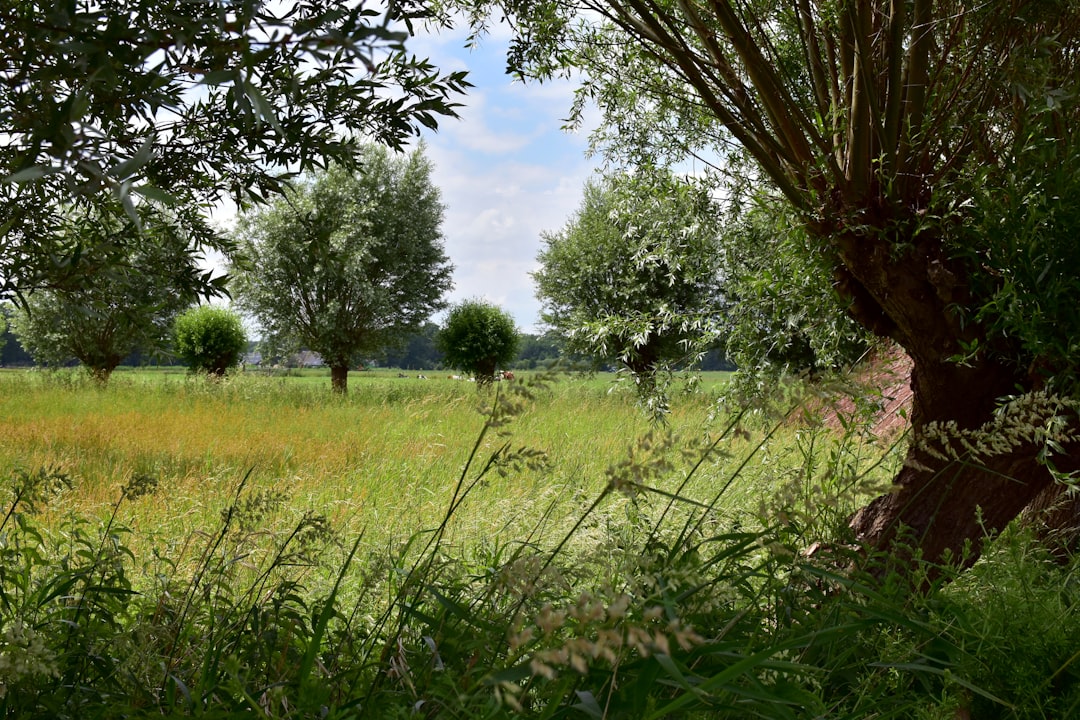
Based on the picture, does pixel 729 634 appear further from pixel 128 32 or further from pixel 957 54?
pixel 957 54

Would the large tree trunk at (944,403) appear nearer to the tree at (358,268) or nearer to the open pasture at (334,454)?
the open pasture at (334,454)

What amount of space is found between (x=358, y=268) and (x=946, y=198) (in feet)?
66.2

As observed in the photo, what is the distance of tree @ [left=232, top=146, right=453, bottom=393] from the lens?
2300 cm

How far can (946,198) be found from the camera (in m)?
3.91

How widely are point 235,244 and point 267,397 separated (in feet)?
45.3

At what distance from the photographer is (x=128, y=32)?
1.60 meters

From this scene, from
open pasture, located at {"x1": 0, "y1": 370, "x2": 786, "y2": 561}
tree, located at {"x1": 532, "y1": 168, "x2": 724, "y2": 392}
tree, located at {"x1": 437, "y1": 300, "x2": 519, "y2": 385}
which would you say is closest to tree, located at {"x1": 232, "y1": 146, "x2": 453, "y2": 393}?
tree, located at {"x1": 437, "y1": 300, "x2": 519, "y2": 385}

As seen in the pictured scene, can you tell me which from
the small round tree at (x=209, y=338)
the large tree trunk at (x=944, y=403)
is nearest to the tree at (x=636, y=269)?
the large tree trunk at (x=944, y=403)

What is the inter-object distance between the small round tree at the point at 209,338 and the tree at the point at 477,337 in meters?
7.14

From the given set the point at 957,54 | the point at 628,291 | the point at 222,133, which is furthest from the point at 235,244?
the point at 628,291

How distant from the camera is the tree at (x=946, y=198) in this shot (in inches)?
141

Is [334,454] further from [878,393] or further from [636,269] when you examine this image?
[636,269]

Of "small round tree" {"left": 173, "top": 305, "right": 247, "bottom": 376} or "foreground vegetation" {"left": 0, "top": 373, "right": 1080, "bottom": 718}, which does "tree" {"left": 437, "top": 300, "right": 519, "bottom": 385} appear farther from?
"foreground vegetation" {"left": 0, "top": 373, "right": 1080, "bottom": 718}

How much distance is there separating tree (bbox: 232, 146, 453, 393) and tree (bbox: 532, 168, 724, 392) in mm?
4121
